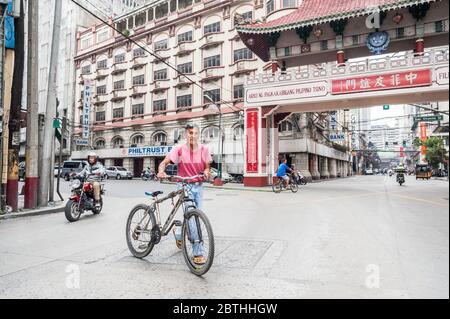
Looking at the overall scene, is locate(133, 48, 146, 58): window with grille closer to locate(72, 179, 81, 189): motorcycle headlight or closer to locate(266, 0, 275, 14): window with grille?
locate(266, 0, 275, 14): window with grille

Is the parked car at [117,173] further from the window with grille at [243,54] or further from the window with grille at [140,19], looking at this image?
the window with grille at [140,19]

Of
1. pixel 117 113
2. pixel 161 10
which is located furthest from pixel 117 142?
pixel 161 10

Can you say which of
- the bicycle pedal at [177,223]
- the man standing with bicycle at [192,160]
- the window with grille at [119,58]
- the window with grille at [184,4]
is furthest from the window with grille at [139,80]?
the bicycle pedal at [177,223]

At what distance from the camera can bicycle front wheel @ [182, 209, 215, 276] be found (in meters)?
3.54

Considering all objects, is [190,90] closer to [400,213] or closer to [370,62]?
[370,62]

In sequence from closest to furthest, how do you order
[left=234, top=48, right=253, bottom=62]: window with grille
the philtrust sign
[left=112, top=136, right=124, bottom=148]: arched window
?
the philtrust sign, [left=234, top=48, right=253, bottom=62]: window with grille, [left=112, top=136, right=124, bottom=148]: arched window

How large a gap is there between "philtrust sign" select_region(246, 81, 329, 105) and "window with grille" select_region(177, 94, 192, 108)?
Result: 45.2 feet

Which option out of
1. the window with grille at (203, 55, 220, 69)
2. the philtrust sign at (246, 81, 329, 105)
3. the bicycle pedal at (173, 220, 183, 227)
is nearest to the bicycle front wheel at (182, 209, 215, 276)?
the bicycle pedal at (173, 220, 183, 227)

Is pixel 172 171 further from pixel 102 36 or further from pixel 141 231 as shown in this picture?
pixel 102 36

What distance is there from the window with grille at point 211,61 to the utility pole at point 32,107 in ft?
78.3

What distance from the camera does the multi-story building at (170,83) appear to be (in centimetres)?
2914
